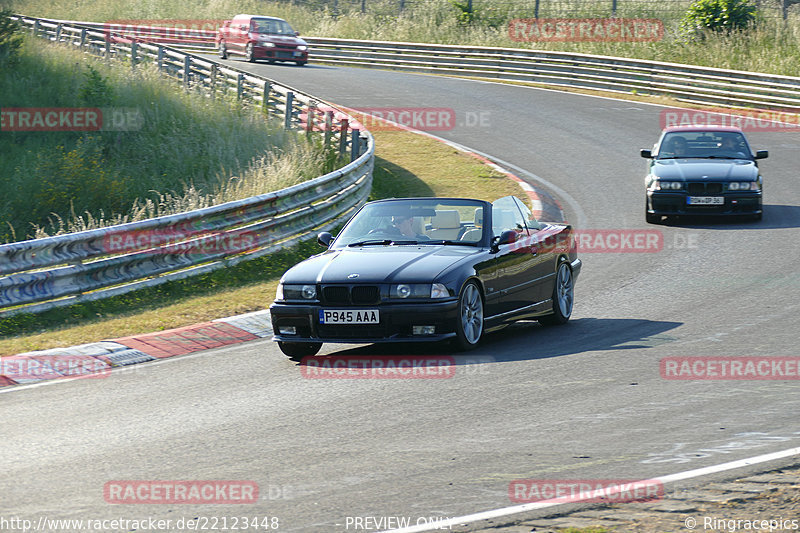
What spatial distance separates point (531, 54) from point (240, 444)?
32204 mm

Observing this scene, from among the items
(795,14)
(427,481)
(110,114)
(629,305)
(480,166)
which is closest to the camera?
(427,481)

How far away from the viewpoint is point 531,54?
123 ft

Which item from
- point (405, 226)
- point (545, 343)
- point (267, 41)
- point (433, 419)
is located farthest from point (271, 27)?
point (433, 419)

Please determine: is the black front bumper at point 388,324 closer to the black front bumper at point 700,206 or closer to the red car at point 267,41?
the black front bumper at point 700,206

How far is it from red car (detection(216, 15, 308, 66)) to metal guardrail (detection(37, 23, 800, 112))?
2.71 m

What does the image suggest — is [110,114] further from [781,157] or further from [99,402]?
[99,402]

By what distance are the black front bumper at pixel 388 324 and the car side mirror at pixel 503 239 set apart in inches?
47.8

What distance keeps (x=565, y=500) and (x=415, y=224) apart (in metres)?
5.33

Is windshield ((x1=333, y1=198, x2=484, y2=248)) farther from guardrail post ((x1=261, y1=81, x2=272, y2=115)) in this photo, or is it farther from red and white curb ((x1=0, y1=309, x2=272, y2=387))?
guardrail post ((x1=261, y1=81, x2=272, y2=115))

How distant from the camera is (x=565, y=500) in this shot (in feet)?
18.2

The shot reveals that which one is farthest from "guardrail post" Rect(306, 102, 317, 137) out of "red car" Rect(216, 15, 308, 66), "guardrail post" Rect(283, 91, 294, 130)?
"red car" Rect(216, 15, 308, 66)

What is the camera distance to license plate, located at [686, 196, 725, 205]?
59.0ft

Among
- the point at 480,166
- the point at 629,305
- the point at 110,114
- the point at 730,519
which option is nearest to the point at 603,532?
the point at 730,519

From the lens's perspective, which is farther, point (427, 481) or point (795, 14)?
point (795, 14)
